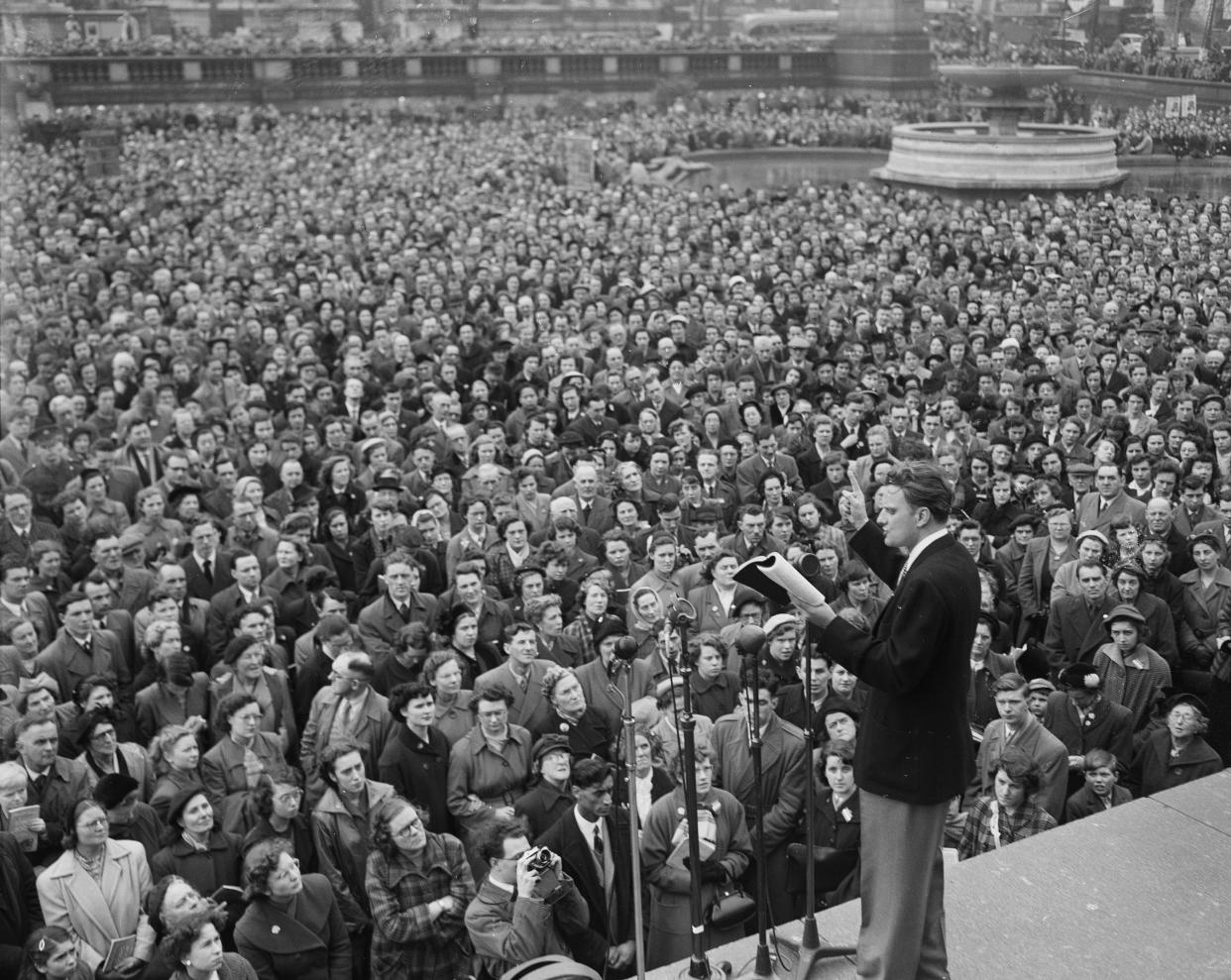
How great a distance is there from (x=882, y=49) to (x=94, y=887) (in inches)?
1434

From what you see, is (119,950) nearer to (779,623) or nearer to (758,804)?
(758,804)

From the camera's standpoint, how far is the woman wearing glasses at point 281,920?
4.67 metres

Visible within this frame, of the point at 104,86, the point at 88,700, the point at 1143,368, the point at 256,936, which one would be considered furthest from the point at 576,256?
the point at 104,86

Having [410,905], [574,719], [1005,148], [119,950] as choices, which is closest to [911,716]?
[410,905]

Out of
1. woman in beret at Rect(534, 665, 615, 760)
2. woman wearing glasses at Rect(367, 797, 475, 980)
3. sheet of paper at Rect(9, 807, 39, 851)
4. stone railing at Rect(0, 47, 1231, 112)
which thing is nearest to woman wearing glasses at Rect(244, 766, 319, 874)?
woman wearing glasses at Rect(367, 797, 475, 980)

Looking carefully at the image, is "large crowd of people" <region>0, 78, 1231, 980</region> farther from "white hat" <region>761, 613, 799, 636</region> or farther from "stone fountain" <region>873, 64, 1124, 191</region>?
"stone fountain" <region>873, 64, 1124, 191</region>

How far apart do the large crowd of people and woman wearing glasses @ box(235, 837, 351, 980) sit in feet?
0.05

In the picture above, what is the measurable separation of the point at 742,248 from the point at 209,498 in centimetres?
1155

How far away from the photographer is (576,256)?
61.1ft

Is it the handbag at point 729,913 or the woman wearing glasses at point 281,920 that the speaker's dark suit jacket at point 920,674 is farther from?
the woman wearing glasses at point 281,920

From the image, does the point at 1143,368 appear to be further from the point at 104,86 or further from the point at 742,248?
Answer: the point at 104,86

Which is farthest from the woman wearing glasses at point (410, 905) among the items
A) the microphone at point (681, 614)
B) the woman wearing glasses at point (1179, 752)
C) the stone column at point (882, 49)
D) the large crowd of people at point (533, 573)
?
the stone column at point (882, 49)

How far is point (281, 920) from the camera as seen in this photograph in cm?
471

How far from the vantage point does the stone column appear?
118 feet
